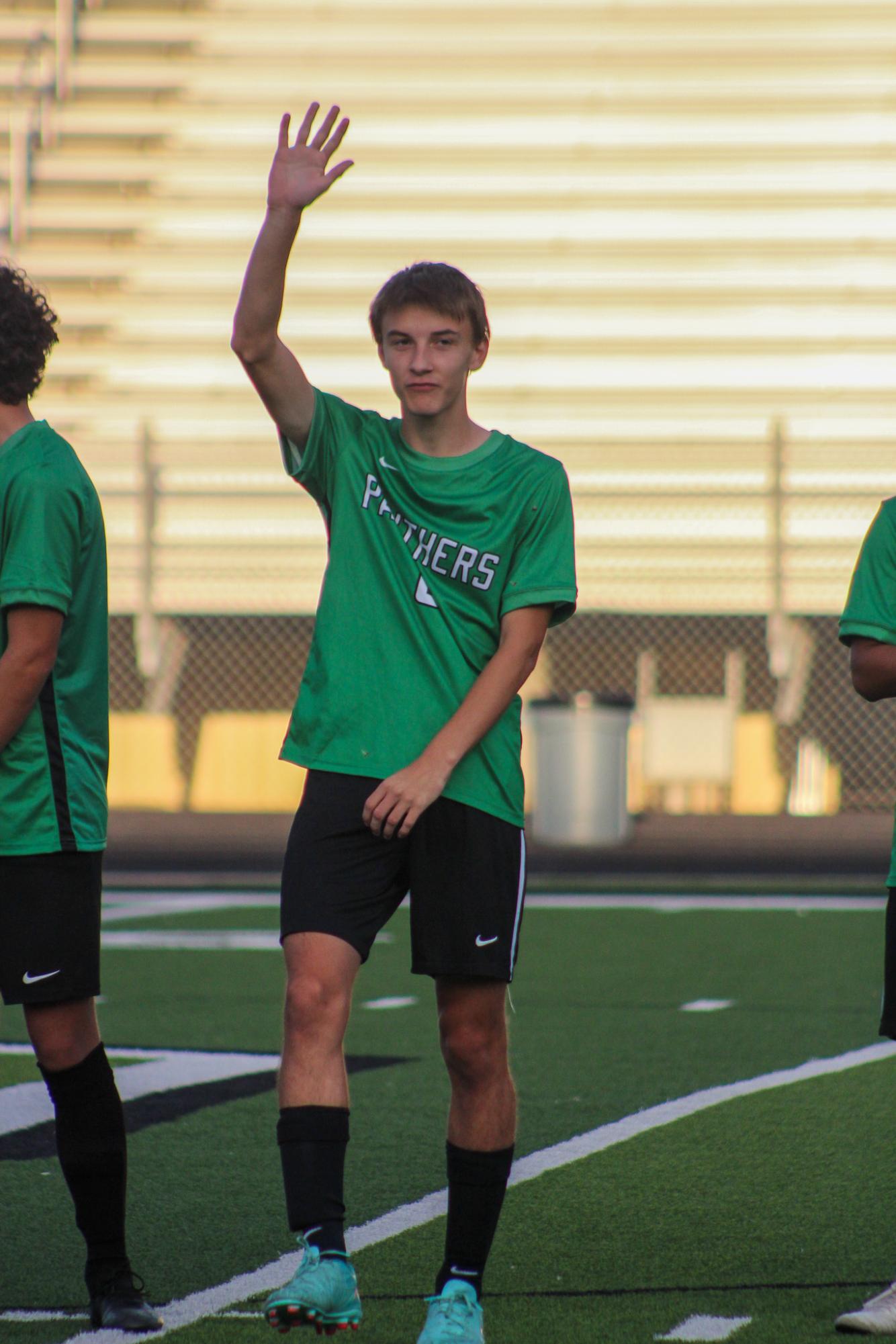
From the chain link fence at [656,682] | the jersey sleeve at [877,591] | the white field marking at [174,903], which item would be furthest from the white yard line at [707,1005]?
the chain link fence at [656,682]

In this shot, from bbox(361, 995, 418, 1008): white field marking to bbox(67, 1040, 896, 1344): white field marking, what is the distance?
1.86m

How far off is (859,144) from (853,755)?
7.16 metres

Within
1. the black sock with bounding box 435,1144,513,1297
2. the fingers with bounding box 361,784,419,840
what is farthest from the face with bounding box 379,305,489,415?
the black sock with bounding box 435,1144,513,1297

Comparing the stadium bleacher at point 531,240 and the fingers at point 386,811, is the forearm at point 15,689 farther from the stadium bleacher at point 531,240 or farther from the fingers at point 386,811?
the stadium bleacher at point 531,240

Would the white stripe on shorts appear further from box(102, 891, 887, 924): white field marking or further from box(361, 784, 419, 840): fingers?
Result: box(102, 891, 887, 924): white field marking

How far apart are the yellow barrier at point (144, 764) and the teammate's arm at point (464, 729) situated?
13233 mm

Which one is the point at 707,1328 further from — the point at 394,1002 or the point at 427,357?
the point at 394,1002

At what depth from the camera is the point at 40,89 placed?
21781mm

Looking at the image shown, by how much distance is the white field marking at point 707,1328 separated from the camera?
12.3 feet

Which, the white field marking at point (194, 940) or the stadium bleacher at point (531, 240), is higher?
the stadium bleacher at point (531, 240)

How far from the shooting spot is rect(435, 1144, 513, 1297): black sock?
371cm

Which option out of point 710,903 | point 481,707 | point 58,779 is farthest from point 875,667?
point 710,903

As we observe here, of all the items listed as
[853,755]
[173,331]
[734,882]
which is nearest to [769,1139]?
[734,882]

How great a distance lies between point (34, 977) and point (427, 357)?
125cm
